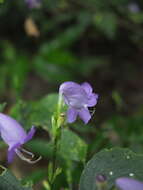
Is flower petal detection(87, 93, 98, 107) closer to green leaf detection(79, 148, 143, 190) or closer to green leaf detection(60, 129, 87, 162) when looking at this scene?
green leaf detection(79, 148, 143, 190)

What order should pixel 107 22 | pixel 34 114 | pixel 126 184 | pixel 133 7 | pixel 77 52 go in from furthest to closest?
pixel 77 52
pixel 133 7
pixel 107 22
pixel 34 114
pixel 126 184

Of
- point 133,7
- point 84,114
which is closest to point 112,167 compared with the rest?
point 84,114

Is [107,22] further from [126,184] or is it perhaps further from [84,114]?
[126,184]

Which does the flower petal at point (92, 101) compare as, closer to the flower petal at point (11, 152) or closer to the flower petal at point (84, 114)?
the flower petal at point (84, 114)

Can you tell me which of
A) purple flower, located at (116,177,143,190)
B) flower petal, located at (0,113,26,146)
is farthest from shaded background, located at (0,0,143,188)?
purple flower, located at (116,177,143,190)

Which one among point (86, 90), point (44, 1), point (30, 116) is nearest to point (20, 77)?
point (44, 1)
